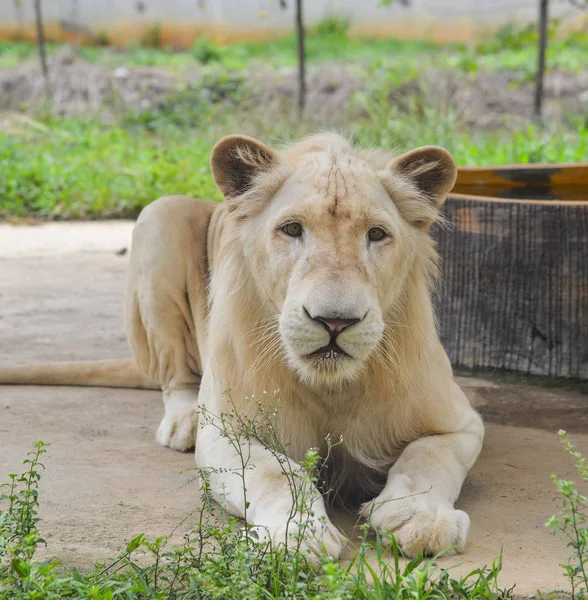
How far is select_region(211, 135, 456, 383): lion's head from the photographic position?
2701 mm

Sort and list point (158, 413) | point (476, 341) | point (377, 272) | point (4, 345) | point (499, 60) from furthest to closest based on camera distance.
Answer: point (499, 60)
point (4, 345)
point (476, 341)
point (158, 413)
point (377, 272)

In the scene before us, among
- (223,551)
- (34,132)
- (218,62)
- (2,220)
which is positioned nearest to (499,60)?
(218,62)

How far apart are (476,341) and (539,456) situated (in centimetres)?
133

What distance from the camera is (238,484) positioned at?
2.99 m

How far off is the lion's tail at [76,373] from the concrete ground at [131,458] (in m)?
0.05

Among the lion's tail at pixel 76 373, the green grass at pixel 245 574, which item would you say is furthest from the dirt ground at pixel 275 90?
the green grass at pixel 245 574

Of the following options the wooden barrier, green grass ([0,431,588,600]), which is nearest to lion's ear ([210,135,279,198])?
green grass ([0,431,588,600])

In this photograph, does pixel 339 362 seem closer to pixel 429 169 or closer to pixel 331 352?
pixel 331 352

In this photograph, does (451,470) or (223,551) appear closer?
(223,551)

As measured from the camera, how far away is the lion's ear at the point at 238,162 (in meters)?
3.12

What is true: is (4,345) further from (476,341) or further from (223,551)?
(223,551)

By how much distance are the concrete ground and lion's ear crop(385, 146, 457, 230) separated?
0.98 m

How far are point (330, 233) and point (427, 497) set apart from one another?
2.76 ft

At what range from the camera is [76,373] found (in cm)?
457
